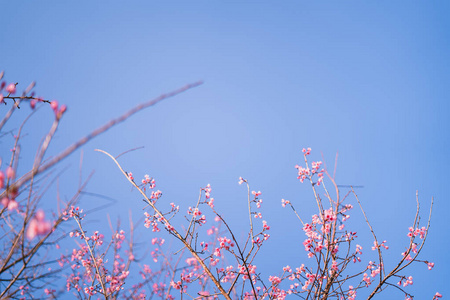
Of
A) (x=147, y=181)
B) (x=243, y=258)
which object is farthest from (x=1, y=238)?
(x=243, y=258)

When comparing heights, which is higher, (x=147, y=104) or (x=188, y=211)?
(x=188, y=211)

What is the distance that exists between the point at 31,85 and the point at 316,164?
17.6ft

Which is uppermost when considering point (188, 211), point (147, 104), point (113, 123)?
point (188, 211)

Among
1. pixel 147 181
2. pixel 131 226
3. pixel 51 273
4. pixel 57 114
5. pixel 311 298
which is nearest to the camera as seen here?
pixel 57 114

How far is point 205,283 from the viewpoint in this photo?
6.00m

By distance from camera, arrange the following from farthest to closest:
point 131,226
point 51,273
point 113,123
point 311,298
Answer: point 131,226
point 311,298
point 51,273
point 113,123

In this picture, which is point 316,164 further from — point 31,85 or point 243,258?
point 31,85

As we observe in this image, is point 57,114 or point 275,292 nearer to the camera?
point 57,114

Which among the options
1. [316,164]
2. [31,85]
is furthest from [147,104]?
[316,164]

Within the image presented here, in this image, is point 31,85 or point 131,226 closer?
point 31,85

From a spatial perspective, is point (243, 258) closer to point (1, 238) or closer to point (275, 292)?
point (275, 292)

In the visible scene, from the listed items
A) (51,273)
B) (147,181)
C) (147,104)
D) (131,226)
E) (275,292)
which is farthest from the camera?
(275,292)

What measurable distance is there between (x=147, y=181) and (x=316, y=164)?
380 centimetres

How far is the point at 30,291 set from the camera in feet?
13.6
